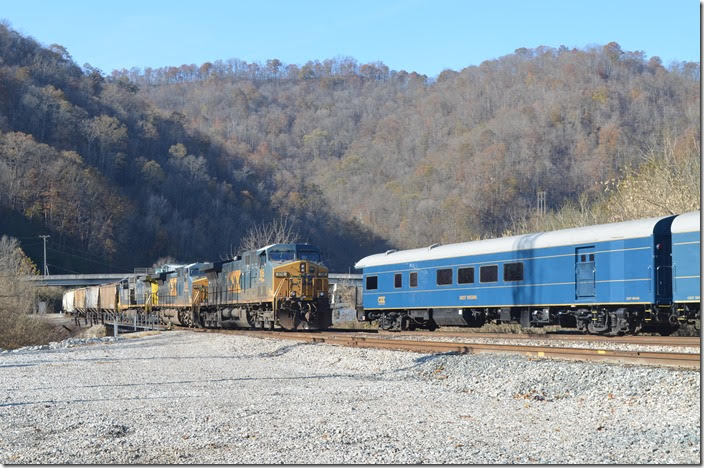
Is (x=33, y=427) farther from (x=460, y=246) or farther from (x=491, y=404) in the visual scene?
(x=460, y=246)

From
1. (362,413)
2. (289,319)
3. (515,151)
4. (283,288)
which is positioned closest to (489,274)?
(283,288)

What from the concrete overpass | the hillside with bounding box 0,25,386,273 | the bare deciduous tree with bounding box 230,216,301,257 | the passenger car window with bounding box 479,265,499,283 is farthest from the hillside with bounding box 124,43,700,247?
the passenger car window with bounding box 479,265,499,283

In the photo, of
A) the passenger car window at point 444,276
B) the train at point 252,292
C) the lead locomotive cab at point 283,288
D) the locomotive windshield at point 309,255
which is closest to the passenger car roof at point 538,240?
the passenger car window at point 444,276

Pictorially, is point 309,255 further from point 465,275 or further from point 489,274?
point 489,274

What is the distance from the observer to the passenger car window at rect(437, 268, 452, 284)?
28.8 metres

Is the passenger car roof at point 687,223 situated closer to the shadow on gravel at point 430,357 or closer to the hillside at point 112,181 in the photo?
the shadow on gravel at point 430,357

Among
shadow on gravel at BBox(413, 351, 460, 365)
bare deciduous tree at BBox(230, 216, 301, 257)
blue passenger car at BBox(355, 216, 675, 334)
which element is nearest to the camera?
shadow on gravel at BBox(413, 351, 460, 365)

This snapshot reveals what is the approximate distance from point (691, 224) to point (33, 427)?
16.7 meters

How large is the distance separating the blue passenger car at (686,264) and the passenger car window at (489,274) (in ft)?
21.2

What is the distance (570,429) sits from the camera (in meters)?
9.95

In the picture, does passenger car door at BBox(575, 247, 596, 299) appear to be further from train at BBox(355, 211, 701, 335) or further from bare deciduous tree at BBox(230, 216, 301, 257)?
bare deciduous tree at BBox(230, 216, 301, 257)

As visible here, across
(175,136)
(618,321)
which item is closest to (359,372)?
(618,321)

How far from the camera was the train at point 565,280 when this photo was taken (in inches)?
848

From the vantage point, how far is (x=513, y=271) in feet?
85.7
